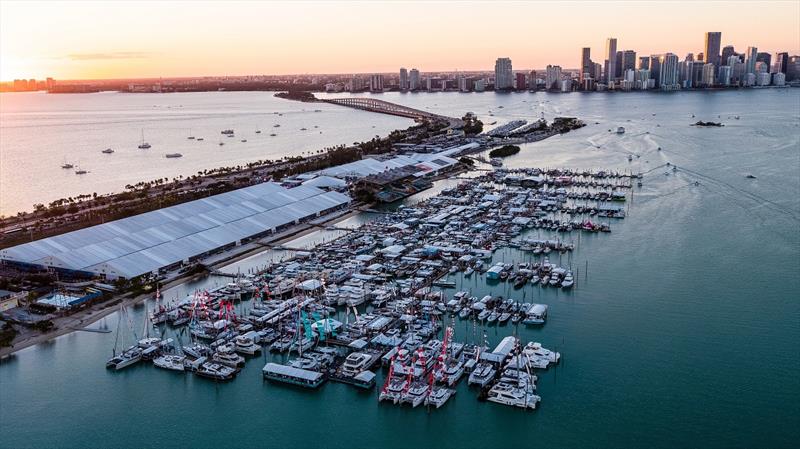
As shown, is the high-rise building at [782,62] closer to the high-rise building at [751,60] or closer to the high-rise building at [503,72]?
the high-rise building at [751,60]

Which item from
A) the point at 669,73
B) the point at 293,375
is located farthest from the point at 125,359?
the point at 669,73

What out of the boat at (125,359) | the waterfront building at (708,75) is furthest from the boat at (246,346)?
the waterfront building at (708,75)

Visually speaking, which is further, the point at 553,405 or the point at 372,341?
the point at 372,341

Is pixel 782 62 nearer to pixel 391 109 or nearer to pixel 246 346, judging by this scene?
pixel 391 109

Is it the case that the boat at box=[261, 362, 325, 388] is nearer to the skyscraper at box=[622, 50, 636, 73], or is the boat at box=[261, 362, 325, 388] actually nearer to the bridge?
the bridge

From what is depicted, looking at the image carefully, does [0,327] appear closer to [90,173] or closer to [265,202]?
[265,202]

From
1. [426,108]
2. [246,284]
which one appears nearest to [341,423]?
[246,284]
